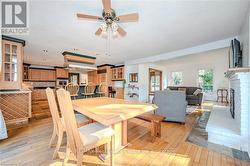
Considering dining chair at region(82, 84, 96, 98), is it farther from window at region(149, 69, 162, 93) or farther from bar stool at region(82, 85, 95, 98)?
window at region(149, 69, 162, 93)

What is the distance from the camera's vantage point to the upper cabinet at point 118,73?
813cm

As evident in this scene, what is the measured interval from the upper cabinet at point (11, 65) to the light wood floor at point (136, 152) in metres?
1.29

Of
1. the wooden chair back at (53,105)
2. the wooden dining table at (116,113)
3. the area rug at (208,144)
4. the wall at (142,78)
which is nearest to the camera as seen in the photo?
the wooden dining table at (116,113)

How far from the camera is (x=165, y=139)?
8.21ft

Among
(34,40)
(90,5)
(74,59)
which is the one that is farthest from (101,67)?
(90,5)

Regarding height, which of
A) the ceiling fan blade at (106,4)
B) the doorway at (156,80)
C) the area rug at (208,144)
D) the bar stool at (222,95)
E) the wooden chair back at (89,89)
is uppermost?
the ceiling fan blade at (106,4)

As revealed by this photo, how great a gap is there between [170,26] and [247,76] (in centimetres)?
180

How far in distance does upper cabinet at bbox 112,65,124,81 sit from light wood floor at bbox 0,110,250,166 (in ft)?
18.3

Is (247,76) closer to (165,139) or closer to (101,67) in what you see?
(165,139)

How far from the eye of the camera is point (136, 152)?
204 cm

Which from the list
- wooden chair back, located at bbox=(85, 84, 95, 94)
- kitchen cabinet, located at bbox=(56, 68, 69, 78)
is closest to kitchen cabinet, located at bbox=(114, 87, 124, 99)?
wooden chair back, located at bbox=(85, 84, 95, 94)

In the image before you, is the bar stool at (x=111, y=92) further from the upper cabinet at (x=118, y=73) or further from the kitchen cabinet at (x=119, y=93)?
the upper cabinet at (x=118, y=73)

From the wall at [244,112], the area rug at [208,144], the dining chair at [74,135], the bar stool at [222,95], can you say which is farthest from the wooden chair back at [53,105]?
the bar stool at [222,95]

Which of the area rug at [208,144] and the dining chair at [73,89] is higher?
the dining chair at [73,89]
